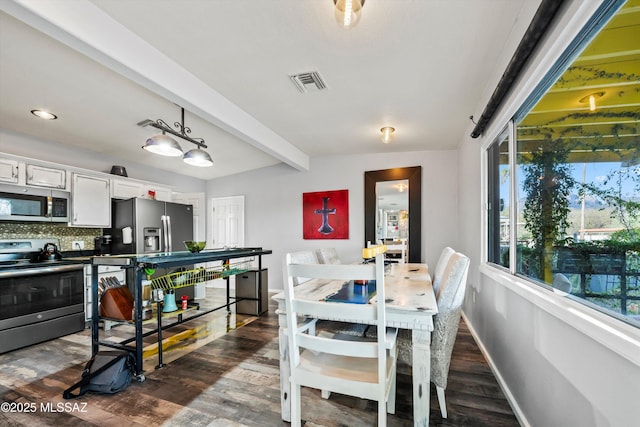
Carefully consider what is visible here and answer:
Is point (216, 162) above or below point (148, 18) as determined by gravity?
below

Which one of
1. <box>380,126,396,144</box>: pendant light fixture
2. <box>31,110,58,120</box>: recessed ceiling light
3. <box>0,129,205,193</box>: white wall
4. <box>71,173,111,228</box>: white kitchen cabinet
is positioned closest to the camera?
<box>31,110,58,120</box>: recessed ceiling light

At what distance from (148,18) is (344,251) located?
4021 mm

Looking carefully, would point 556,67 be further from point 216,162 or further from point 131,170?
point 131,170

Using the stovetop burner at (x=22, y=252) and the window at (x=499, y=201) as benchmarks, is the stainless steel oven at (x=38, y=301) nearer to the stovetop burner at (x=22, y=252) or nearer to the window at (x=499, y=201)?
the stovetop burner at (x=22, y=252)

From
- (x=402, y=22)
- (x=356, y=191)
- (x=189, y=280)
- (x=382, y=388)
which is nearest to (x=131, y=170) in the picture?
(x=189, y=280)

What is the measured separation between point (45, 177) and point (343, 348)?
422cm

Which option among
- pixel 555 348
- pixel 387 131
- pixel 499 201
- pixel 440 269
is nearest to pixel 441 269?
pixel 440 269

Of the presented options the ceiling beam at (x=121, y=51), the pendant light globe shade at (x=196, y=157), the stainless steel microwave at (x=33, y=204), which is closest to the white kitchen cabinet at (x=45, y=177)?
the stainless steel microwave at (x=33, y=204)

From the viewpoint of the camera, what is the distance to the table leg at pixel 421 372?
1469mm

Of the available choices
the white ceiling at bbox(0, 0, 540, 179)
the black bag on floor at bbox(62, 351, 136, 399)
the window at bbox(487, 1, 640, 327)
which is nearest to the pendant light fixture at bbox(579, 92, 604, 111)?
the window at bbox(487, 1, 640, 327)

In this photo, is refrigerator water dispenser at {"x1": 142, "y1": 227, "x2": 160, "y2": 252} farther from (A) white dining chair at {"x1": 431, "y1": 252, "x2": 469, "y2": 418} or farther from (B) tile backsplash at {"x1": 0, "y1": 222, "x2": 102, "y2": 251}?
(A) white dining chair at {"x1": 431, "y1": 252, "x2": 469, "y2": 418}

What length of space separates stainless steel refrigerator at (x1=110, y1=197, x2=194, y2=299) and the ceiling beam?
7.20 ft

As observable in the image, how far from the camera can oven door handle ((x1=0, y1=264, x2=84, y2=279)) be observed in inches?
108

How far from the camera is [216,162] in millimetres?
5000
